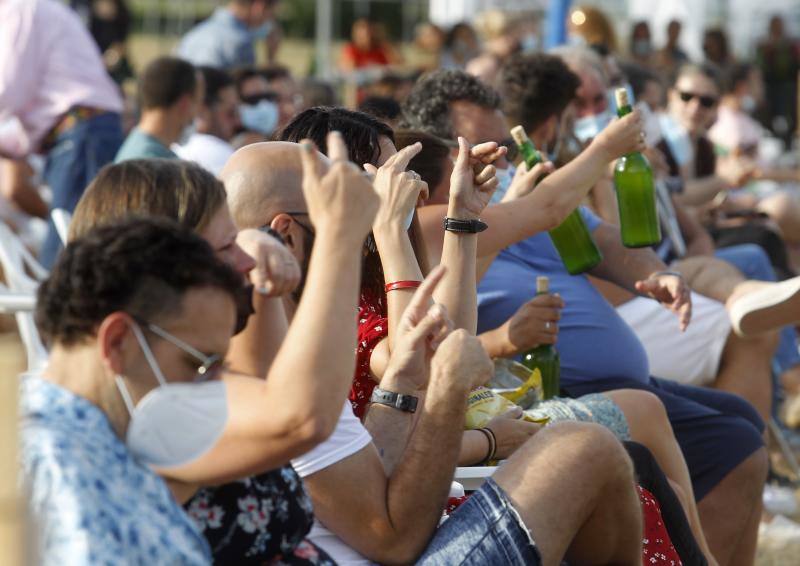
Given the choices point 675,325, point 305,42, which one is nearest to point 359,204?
point 675,325

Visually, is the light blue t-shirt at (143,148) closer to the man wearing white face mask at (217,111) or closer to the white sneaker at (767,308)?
the man wearing white face mask at (217,111)

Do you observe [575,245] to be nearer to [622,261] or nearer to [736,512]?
[622,261]

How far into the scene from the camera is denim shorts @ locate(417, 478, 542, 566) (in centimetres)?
240

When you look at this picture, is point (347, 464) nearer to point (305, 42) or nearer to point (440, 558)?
point (440, 558)

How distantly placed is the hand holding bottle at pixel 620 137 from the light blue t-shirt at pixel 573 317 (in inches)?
20.8

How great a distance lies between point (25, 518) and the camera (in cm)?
147

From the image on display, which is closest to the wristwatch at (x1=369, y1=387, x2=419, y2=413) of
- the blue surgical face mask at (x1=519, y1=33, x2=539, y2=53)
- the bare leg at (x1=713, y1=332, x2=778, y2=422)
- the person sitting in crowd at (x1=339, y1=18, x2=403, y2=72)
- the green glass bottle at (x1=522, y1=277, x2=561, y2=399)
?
the green glass bottle at (x1=522, y1=277, x2=561, y2=399)

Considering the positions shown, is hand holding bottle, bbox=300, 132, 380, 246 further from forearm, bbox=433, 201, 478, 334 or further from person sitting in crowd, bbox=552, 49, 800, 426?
person sitting in crowd, bbox=552, 49, 800, 426

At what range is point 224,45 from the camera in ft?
30.7

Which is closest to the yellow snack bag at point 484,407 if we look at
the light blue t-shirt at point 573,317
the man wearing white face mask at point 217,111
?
the light blue t-shirt at point 573,317

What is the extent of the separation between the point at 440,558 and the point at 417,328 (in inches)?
17.6

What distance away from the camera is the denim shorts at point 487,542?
240cm

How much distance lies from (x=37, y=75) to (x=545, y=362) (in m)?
3.57

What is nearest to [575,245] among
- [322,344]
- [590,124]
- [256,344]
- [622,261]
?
[622,261]
